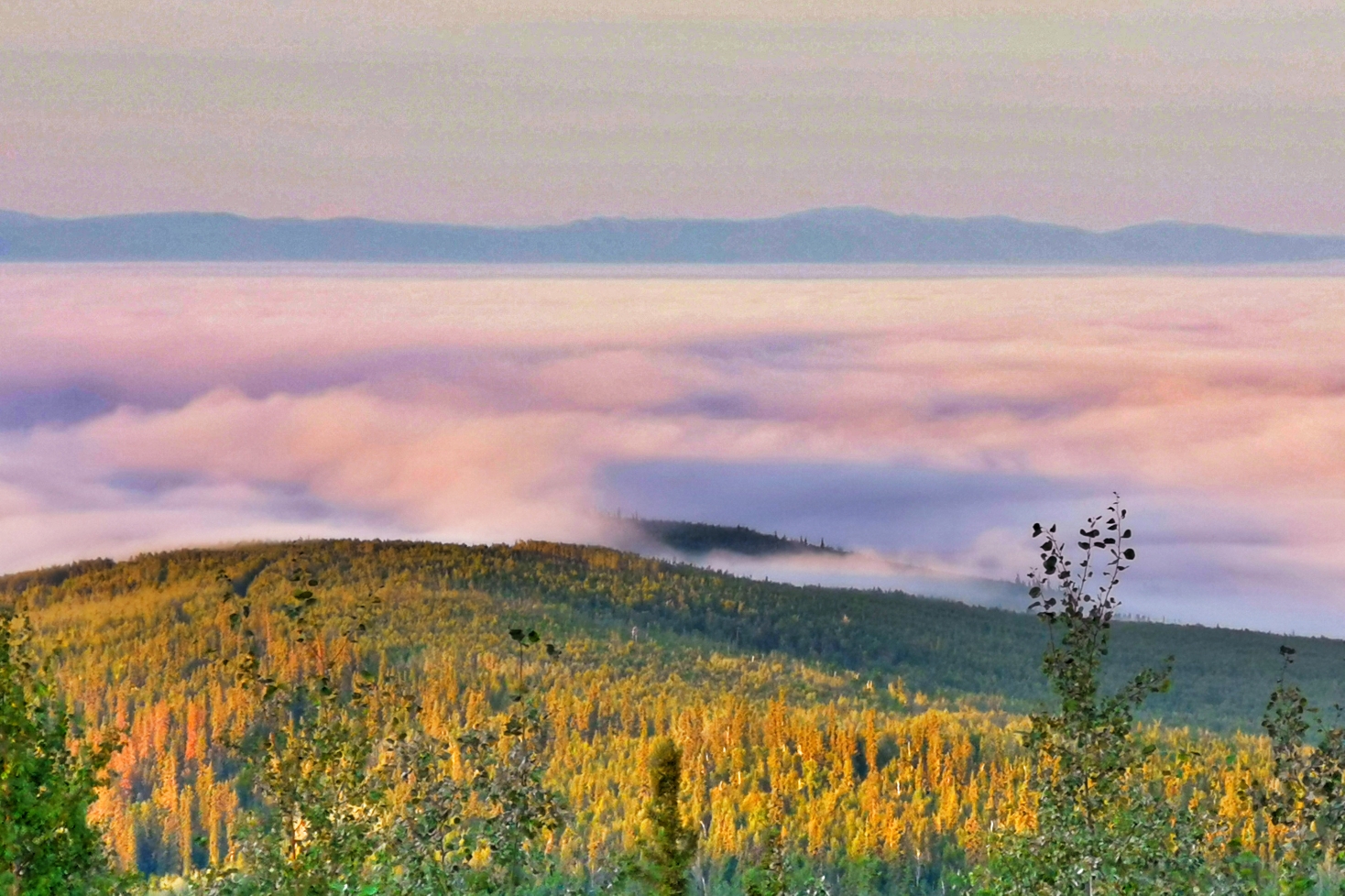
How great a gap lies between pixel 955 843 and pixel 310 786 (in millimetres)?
126797

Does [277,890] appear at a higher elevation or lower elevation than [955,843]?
higher

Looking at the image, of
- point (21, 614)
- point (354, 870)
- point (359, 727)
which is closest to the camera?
point (354, 870)

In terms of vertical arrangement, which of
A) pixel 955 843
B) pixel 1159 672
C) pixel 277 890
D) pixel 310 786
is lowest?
pixel 955 843

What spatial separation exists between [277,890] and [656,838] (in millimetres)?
6345

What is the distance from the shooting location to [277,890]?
23453 millimetres

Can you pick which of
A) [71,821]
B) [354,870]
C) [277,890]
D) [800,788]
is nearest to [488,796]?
[354,870]

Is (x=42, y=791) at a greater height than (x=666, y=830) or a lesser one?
greater

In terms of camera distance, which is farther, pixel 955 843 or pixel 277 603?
pixel 955 843

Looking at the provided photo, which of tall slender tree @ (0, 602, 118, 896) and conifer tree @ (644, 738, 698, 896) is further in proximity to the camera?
conifer tree @ (644, 738, 698, 896)

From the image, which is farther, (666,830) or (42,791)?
(42,791)

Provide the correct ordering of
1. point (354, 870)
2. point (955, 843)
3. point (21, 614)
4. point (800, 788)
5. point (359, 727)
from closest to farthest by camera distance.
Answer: point (354, 870), point (359, 727), point (21, 614), point (955, 843), point (800, 788)

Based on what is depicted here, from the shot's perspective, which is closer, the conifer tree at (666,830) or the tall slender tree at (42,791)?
the tall slender tree at (42,791)

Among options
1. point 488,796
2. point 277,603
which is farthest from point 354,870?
point 277,603

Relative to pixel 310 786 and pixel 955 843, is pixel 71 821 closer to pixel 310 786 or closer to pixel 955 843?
pixel 310 786
